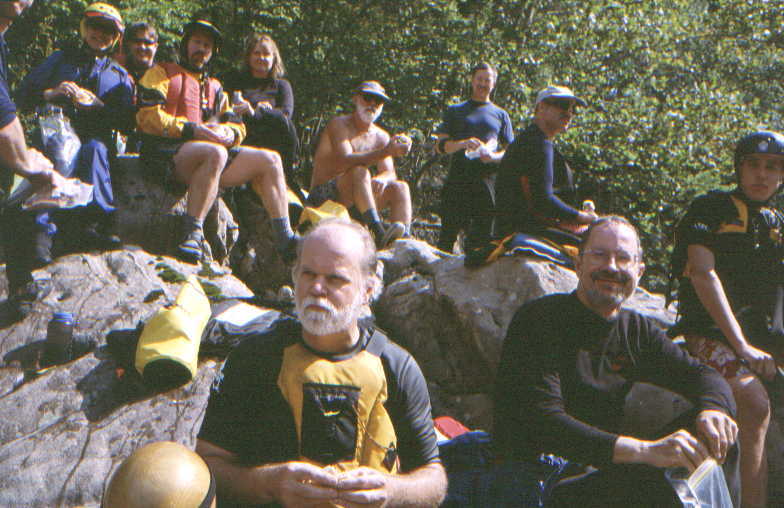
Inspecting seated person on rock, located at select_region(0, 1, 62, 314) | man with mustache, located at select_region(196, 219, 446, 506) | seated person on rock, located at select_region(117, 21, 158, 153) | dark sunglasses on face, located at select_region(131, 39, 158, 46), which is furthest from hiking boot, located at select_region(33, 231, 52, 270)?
man with mustache, located at select_region(196, 219, 446, 506)

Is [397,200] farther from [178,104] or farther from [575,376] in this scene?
[575,376]

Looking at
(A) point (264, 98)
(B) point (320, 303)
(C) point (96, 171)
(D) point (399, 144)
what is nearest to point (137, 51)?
(A) point (264, 98)

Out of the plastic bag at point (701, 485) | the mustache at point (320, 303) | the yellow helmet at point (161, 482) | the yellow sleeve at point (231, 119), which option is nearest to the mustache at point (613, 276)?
the plastic bag at point (701, 485)

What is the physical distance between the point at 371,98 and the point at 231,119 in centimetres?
128

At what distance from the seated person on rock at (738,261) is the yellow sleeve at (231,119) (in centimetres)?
323

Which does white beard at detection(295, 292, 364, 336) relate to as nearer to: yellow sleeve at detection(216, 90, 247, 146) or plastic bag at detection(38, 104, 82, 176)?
plastic bag at detection(38, 104, 82, 176)

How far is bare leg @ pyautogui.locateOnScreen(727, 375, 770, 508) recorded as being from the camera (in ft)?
12.6

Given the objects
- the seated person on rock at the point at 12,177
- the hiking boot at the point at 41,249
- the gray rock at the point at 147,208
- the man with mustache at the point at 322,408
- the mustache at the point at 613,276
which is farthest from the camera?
the gray rock at the point at 147,208

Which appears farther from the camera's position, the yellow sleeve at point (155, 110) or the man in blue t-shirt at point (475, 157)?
the man in blue t-shirt at point (475, 157)

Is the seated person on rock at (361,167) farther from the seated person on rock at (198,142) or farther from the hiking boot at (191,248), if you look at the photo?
the hiking boot at (191,248)

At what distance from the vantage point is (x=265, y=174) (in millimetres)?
5984

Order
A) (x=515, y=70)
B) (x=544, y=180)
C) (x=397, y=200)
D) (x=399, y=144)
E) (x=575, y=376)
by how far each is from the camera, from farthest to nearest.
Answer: (x=515, y=70)
(x=397, y=200)
(x=399, y=144)
(x=544, y=180)
(x=575, y=376)

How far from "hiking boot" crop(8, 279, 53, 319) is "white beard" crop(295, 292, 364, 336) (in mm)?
2801

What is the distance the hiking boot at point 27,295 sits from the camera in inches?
188
